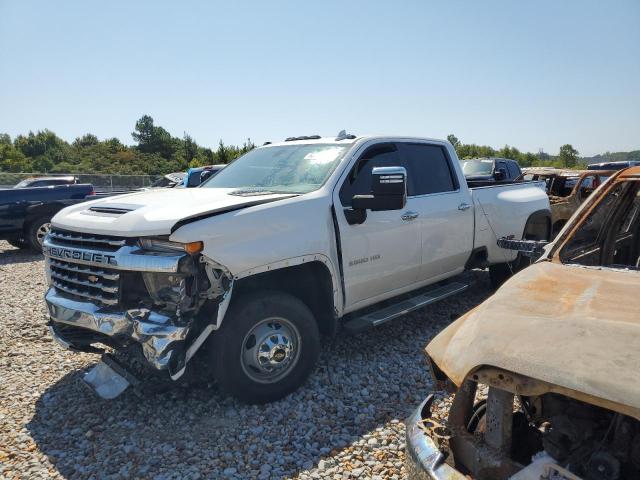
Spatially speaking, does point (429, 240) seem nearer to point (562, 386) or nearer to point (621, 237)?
point (621, 237)

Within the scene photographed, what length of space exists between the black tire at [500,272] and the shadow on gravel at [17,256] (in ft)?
29.3

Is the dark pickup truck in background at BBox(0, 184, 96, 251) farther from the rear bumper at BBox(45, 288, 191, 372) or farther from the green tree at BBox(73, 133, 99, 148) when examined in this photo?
the green tree at BBox(73, 133, 99, 148)

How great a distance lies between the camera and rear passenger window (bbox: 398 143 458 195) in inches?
184

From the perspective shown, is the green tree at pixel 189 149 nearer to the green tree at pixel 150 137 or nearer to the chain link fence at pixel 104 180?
the green tree at pixel 150 137

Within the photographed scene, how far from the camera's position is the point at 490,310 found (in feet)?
7.09

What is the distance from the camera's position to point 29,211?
9.74 meters

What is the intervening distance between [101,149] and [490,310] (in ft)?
232

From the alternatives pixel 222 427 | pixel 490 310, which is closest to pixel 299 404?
pixel 222 427

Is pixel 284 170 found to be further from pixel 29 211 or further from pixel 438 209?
pixel 29 211

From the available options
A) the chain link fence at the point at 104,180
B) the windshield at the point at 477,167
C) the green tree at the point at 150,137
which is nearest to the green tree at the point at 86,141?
the green tree at the point at 150,137

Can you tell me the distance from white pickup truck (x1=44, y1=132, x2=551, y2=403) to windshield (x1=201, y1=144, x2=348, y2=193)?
2cm

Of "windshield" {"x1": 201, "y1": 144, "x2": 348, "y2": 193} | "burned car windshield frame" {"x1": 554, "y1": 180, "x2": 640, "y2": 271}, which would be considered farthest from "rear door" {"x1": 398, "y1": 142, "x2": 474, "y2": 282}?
"burned car windshield frame" {"x1": 554, "y1": 180, "x2": 640, "y2": 271}

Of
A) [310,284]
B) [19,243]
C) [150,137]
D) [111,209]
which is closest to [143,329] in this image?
[111,209]

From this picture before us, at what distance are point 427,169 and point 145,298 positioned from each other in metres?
3.12
